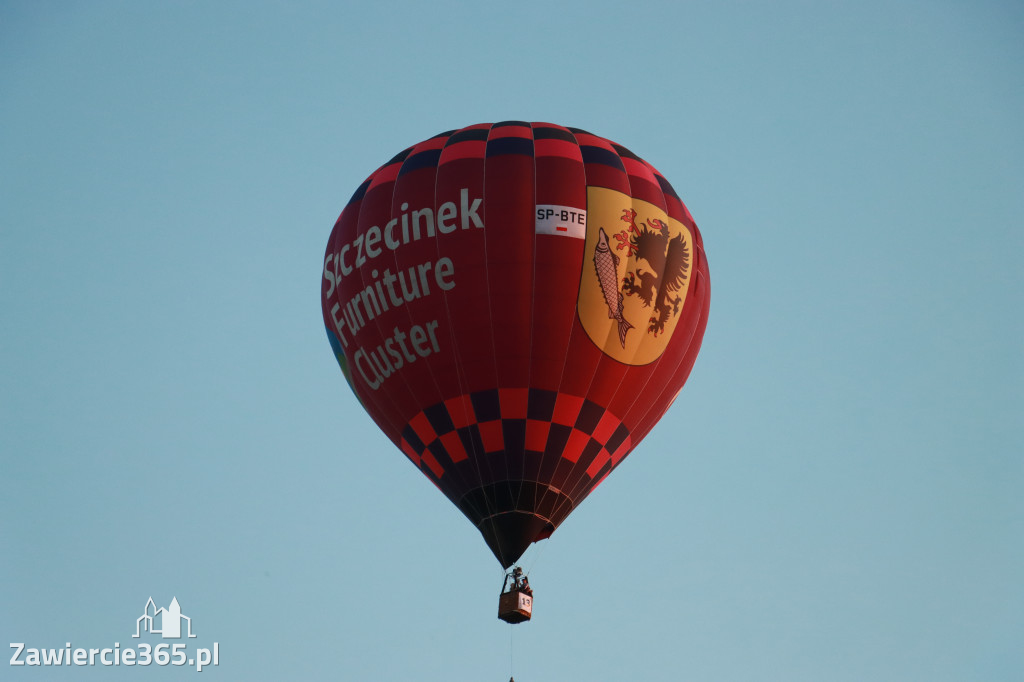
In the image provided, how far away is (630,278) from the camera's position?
1966 cm

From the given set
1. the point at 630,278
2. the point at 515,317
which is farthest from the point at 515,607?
the point at 630,278

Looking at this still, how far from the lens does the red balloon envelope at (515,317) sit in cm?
1925

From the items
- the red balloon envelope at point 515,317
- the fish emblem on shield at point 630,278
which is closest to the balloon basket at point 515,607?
the red balloon envelope at point 515,317

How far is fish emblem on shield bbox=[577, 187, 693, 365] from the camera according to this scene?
1944cm

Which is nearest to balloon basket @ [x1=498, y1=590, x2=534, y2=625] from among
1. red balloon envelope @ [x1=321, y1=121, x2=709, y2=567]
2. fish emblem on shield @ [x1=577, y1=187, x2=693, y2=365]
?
red balloon envelope @ [x1=321, y1=121, x2=709, y2=567]

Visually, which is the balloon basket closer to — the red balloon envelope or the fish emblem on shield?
the red balloon envelope

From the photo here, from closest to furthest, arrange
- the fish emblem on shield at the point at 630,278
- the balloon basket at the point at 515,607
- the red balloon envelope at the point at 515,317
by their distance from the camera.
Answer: the balloon basket at the point at 515,607 < the red balloon envelope at the point at 515,317 < the fish emblem on shield at the point at 630,278

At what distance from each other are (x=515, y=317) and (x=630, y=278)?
5.79 ft

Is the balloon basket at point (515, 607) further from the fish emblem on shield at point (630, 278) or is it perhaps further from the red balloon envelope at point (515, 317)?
the fish emblem on shield at point (630, 278)

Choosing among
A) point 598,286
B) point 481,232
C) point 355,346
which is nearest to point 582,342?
point 598,286

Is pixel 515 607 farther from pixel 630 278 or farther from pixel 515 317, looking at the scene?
pixel 630 278

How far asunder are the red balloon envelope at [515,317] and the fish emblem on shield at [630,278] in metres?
0.02

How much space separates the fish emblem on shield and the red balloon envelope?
0.02m

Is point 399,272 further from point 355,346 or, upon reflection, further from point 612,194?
point 612,194
